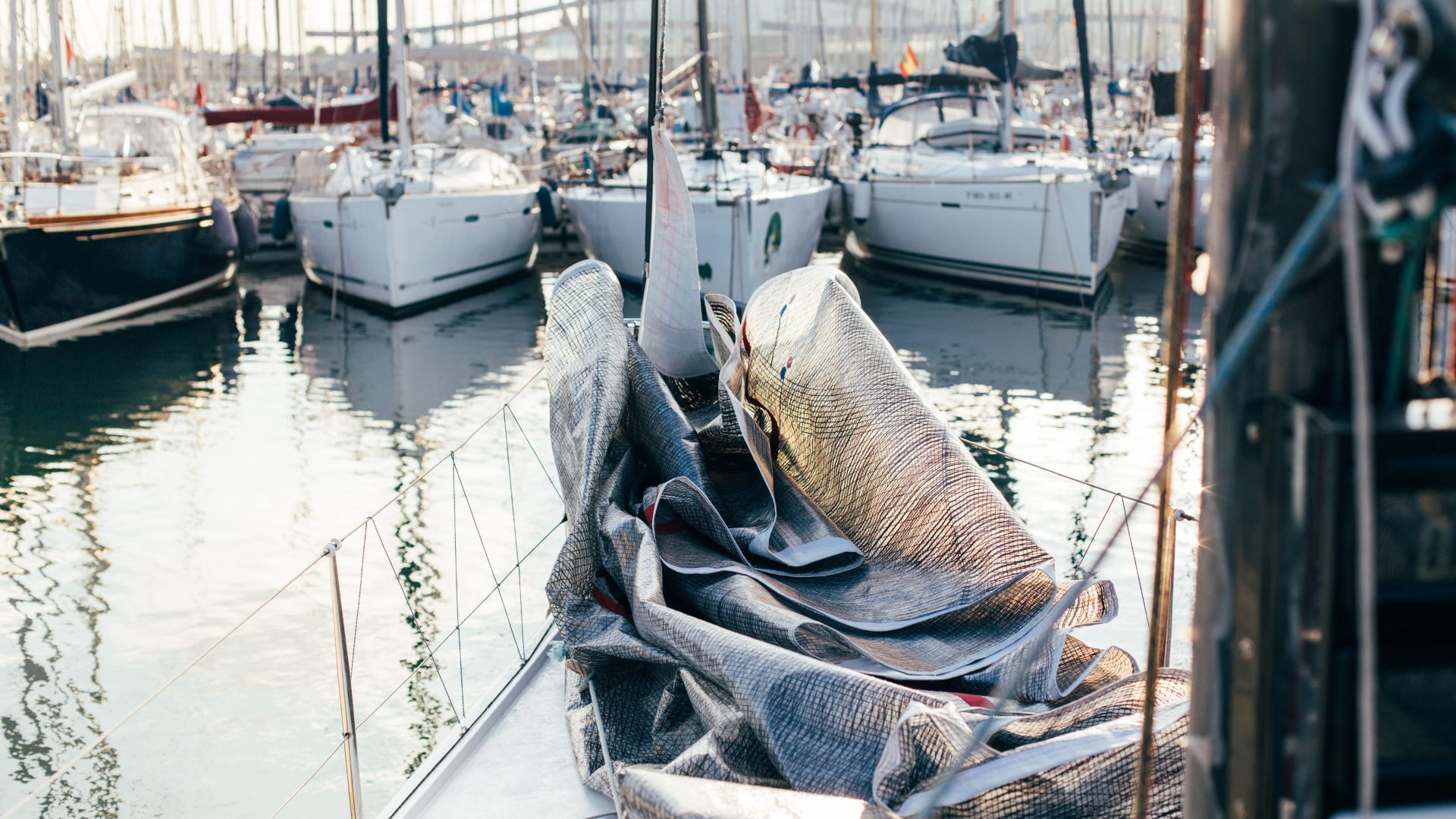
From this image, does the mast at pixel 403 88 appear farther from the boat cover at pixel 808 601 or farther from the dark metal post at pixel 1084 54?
the boat cover at pixel 808 601

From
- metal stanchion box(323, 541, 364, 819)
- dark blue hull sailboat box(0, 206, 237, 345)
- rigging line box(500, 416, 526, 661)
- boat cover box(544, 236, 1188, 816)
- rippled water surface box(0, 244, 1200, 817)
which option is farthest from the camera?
dark blue hull sailboat box(0, 206, 237, 345)

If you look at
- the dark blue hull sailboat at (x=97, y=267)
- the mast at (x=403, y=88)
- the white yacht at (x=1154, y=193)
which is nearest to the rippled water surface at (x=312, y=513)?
the dark blue hull sailboat at (x=97, y=267)

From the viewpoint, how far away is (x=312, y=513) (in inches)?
333

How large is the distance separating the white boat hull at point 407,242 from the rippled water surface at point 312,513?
734mm

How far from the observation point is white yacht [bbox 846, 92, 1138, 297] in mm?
15938

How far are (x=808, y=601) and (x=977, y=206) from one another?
1401cm

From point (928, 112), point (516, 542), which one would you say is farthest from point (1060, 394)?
point (928, 112)

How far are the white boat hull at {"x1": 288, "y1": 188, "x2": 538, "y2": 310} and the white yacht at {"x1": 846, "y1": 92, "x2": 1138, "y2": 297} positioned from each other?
5311 mm

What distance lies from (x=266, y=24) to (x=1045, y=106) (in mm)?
21482

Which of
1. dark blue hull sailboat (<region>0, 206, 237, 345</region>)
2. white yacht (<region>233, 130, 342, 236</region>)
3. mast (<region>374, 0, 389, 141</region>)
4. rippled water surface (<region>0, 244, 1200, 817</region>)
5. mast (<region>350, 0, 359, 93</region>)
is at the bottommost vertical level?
rippled water surface (<region>0, 244, 1200, 817</region>)

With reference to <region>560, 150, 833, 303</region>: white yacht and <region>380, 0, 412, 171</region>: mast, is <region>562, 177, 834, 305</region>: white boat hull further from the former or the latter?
<region>380, 0, 412, 171</region>: mast

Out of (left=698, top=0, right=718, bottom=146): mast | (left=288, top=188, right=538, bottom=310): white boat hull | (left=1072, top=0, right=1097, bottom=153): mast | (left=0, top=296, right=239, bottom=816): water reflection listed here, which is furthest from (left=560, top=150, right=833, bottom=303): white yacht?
(left=0, top=296, right=239, bottom=816): water reflection

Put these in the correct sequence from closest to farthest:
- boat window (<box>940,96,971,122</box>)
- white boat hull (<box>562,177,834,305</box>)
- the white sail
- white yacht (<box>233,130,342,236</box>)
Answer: the white sail < white boat hull (<box>562,177,834,305</box>) < boat window (<box>940,96,971,122</box>) < white yacht (<box>233,130,342,236</box>)

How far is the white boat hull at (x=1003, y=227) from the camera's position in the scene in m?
15.9
